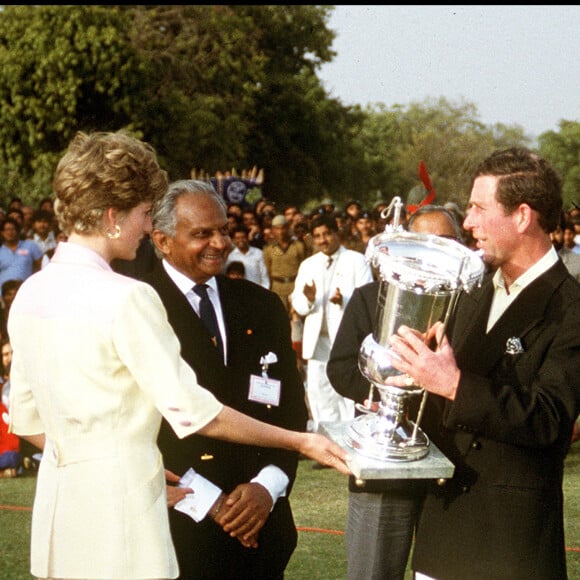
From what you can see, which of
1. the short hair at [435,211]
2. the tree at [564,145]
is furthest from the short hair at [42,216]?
the tree at [564,145]

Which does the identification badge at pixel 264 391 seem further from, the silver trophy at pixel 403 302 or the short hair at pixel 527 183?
the short hair at pixel 527 183

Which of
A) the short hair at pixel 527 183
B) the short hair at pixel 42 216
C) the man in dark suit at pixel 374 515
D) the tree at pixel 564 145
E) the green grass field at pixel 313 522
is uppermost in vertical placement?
the tree at pixel 564 145

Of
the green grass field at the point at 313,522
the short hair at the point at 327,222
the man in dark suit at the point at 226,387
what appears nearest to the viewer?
the man in dark suit at the point at 226,387

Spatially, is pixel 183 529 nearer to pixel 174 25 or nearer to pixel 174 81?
pixel 174 81

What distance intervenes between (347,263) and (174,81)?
30.0m

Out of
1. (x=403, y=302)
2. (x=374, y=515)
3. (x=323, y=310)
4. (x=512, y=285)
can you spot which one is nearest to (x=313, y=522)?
(x=323, y=310)

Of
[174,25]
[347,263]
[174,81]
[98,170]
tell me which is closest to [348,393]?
[98,170]

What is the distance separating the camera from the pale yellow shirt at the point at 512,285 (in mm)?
2732

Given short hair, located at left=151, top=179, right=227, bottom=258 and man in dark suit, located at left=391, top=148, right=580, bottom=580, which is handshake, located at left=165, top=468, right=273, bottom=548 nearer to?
man in dark suit, located at left=391, top=148, right=580, bottom=580

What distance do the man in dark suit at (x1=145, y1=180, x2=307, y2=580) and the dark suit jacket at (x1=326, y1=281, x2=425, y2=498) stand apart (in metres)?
0.16

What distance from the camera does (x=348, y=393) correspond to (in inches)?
129

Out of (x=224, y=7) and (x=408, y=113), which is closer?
(x=224, y=7)

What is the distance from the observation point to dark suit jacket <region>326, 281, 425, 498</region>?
305cm

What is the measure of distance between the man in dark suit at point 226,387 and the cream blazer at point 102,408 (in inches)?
22.7
